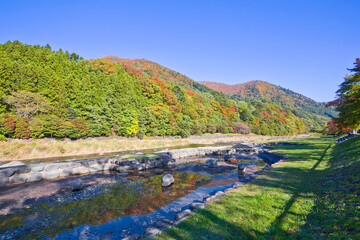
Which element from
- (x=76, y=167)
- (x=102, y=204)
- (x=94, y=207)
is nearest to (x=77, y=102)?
(x=76, y=167)

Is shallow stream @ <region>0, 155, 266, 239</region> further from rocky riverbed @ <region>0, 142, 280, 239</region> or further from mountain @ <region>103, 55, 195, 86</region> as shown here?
mountain @ <region>103, 55, 195, 86</region>

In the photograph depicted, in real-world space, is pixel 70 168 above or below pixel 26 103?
below

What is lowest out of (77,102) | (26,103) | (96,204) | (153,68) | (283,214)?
(96,204)

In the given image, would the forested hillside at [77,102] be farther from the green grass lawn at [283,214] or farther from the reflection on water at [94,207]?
the green grass lawn at [283,214]

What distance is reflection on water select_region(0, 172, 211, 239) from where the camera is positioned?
20.9 ft

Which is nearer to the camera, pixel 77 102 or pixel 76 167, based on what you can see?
pixel 76 167

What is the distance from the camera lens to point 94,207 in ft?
26.2

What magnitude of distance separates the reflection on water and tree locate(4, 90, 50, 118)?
2996 centimetres

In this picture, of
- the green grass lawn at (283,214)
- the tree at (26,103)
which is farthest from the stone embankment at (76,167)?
the tree at (26,103)

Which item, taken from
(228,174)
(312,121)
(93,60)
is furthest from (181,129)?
(312,121)

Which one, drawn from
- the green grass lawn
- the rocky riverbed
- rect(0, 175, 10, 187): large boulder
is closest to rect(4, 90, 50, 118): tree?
rect(0, 175, 10, 187): large boulder

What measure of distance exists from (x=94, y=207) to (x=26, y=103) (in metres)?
34.3

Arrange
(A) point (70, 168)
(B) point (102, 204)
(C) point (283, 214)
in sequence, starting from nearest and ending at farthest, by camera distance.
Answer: (C) point (283, 214), (B) point (102, 204), (A) point (70, 168)

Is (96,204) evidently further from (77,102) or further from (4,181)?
(77,102)
